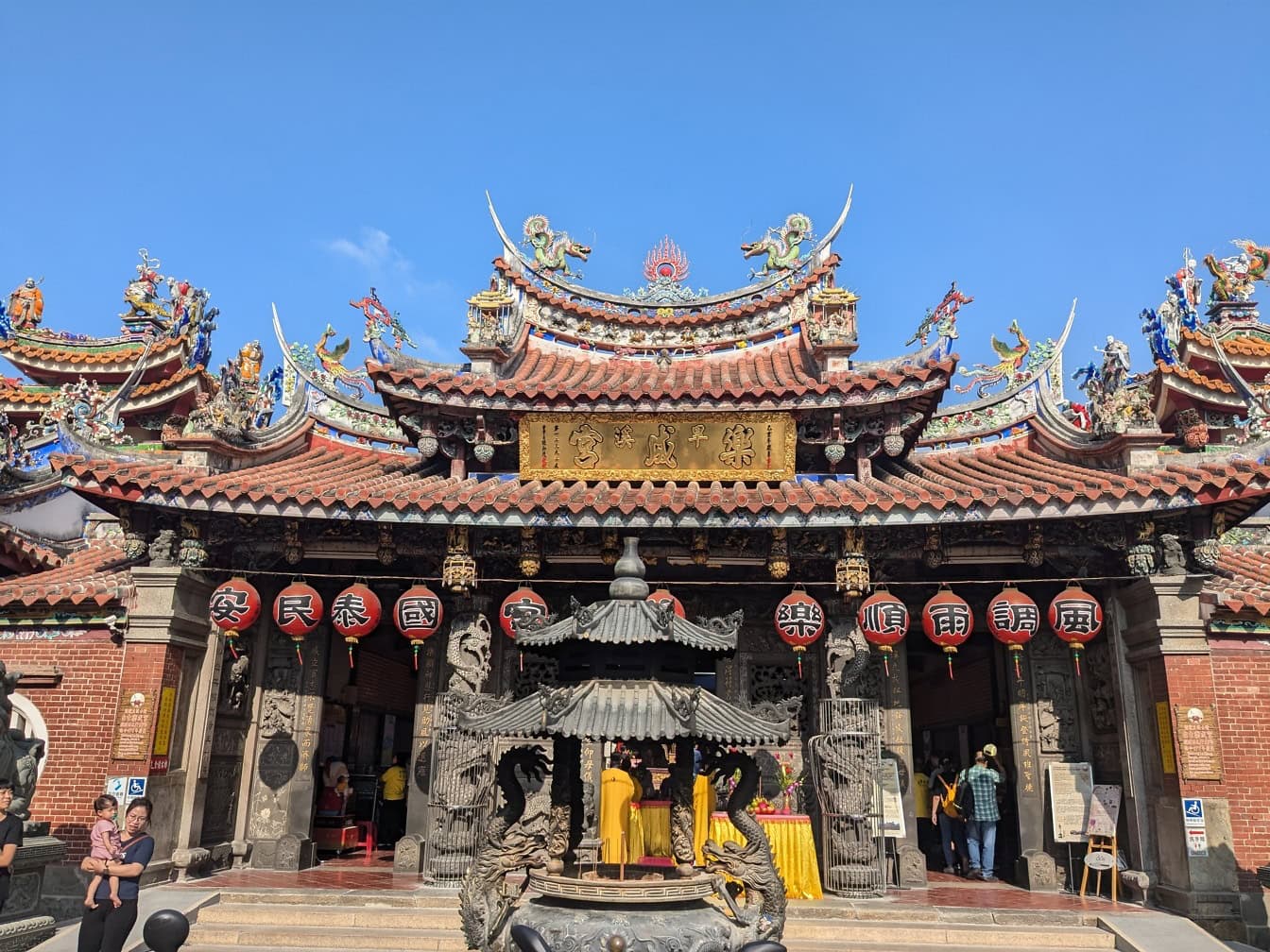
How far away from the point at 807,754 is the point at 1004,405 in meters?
5.66

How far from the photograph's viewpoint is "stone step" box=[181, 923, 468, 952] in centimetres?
782

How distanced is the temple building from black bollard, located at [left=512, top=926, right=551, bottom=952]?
2929 millimetres

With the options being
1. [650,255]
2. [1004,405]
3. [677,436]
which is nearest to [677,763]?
[677,436]

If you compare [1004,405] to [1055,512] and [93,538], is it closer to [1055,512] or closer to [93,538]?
[1055,512]

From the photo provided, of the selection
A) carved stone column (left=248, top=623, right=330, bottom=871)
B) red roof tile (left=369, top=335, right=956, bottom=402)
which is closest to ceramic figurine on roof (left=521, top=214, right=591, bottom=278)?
red roof tile (left=369, top=335, right=956, bottom=402)

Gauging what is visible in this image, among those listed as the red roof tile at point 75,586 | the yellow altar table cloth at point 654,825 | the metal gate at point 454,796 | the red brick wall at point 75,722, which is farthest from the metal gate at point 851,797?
the red roof tile at point 75,586

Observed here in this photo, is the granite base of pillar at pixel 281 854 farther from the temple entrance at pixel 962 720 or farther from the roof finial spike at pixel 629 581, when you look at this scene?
the temple entrance at pixel 962 720

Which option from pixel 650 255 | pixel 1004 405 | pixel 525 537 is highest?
pixel 650 255

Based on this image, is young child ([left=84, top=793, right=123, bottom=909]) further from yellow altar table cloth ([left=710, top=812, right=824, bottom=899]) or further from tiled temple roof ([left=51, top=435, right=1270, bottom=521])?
yellow altar table cloth ([left=710, top=812, right=824, bottom=899])

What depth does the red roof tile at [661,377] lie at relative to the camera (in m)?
10.7

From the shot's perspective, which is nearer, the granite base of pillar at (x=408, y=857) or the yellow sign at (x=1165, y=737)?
the yellow sign at (x=1165, y=737)

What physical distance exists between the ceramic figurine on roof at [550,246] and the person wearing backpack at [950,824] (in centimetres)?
928

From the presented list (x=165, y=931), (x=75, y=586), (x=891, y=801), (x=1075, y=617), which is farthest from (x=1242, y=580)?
(x=75, y=586)

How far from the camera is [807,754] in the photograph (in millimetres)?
10461
